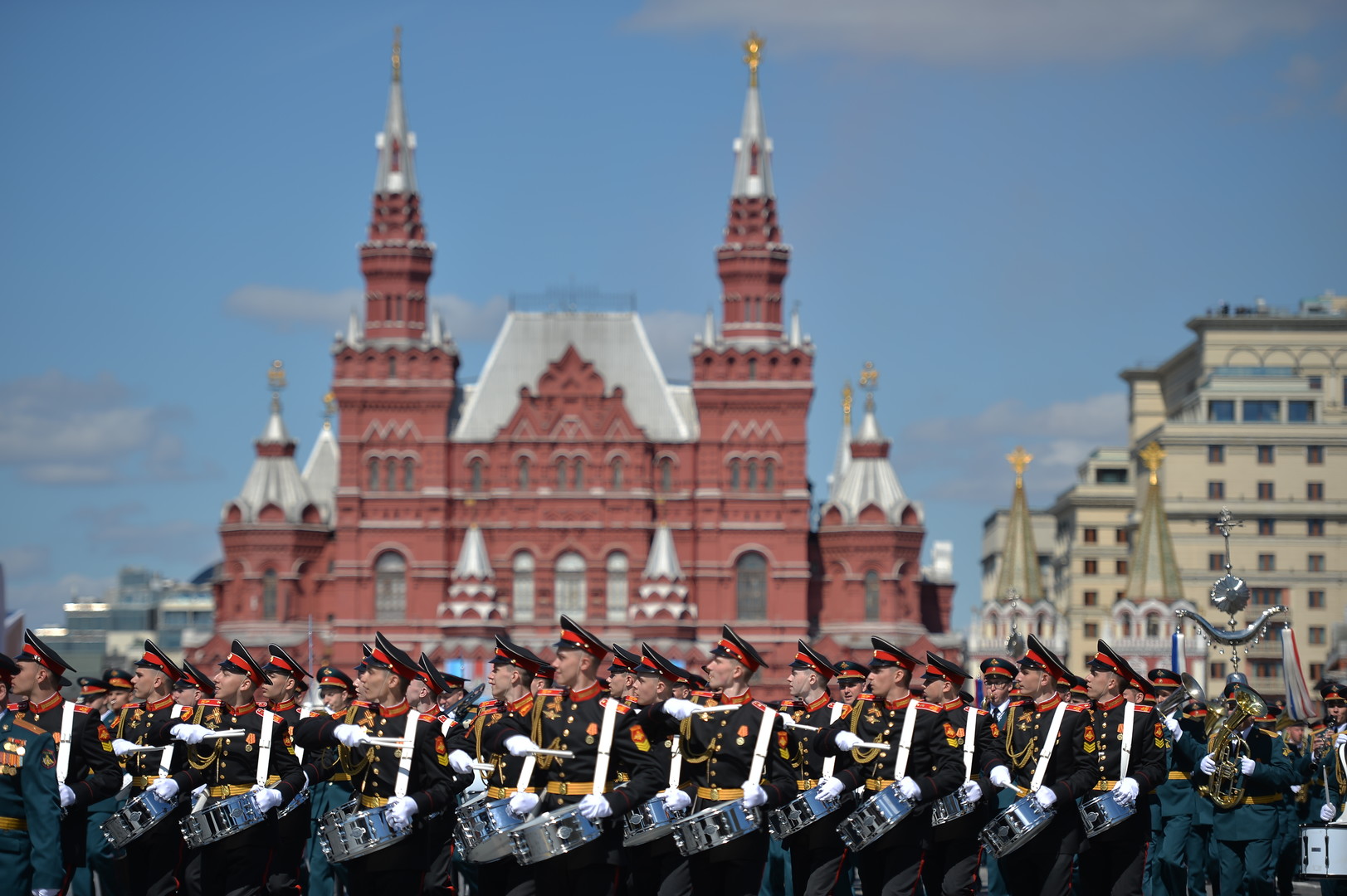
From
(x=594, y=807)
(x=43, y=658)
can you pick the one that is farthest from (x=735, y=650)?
(x=43, y=658)

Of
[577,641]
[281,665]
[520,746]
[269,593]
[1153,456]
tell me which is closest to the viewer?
[520,746]

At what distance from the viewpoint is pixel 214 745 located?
560 inches

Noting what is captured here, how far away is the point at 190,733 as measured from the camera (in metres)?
13.9

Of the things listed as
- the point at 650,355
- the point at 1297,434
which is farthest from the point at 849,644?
the point at 1297,434

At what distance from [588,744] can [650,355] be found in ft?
199

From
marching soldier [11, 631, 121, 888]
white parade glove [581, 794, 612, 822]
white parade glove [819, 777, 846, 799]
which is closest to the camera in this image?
white parade glove [581, 794, 612, 822]

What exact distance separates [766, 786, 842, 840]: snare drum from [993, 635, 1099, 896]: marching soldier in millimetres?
1407

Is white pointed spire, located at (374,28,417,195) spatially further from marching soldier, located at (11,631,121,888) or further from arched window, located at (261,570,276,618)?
marching soldier, located at (11,631,121,888)

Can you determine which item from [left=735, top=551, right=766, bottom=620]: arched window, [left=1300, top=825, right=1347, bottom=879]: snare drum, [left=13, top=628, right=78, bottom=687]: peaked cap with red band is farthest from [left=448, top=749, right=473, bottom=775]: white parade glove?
[left=735, top=551, right=766, bottom=620]: arched window

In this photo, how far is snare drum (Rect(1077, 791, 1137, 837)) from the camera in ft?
47.0

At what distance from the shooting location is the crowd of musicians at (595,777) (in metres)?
12.7

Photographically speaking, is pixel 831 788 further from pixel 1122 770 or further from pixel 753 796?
pixel 1122 770

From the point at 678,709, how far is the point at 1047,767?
3.23 meters

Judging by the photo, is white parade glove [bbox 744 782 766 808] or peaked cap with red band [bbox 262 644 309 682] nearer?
white parade glove [bbox 744 782 766 808]
